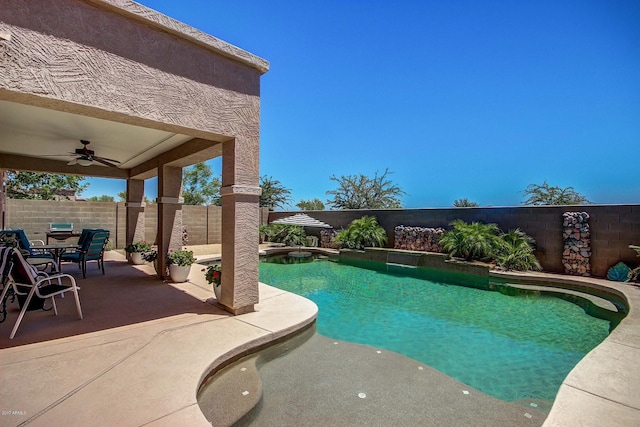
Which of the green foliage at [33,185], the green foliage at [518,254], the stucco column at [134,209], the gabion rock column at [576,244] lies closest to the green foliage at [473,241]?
the green foliage at [518,254]

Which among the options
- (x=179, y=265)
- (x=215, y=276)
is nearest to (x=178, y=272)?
(x=179, y=265)

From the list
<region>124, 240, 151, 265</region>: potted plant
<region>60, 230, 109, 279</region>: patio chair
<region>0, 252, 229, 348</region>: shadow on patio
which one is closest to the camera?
<region>0, 252, 229, 348</region>: shadow on patio

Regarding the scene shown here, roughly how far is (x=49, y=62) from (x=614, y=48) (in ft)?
48.4

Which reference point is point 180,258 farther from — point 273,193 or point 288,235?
point 273,193

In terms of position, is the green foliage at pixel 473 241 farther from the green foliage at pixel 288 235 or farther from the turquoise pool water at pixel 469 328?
the green foliage at pixel 288 235

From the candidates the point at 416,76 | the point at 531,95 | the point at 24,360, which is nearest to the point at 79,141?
the point at 24,360

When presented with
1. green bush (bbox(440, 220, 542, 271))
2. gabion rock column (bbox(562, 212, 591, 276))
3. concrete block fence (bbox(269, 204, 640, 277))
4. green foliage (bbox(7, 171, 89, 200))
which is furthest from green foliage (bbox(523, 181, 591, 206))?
green foliage (bbox(7, 171, 89, 200))

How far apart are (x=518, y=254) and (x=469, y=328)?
5134 mm

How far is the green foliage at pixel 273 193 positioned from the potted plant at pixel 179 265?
19187 millimetres

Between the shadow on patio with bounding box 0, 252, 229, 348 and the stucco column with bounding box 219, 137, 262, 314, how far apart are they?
1.48 ft

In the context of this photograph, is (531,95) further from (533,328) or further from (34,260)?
(34,260)

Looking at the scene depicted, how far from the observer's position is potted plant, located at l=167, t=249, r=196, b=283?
6.41m

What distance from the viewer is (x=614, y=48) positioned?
383 inches

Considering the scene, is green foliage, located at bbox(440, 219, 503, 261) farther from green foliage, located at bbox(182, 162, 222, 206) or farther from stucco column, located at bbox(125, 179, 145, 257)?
green foliage, located at bbox(182, 162, 222, 206)
